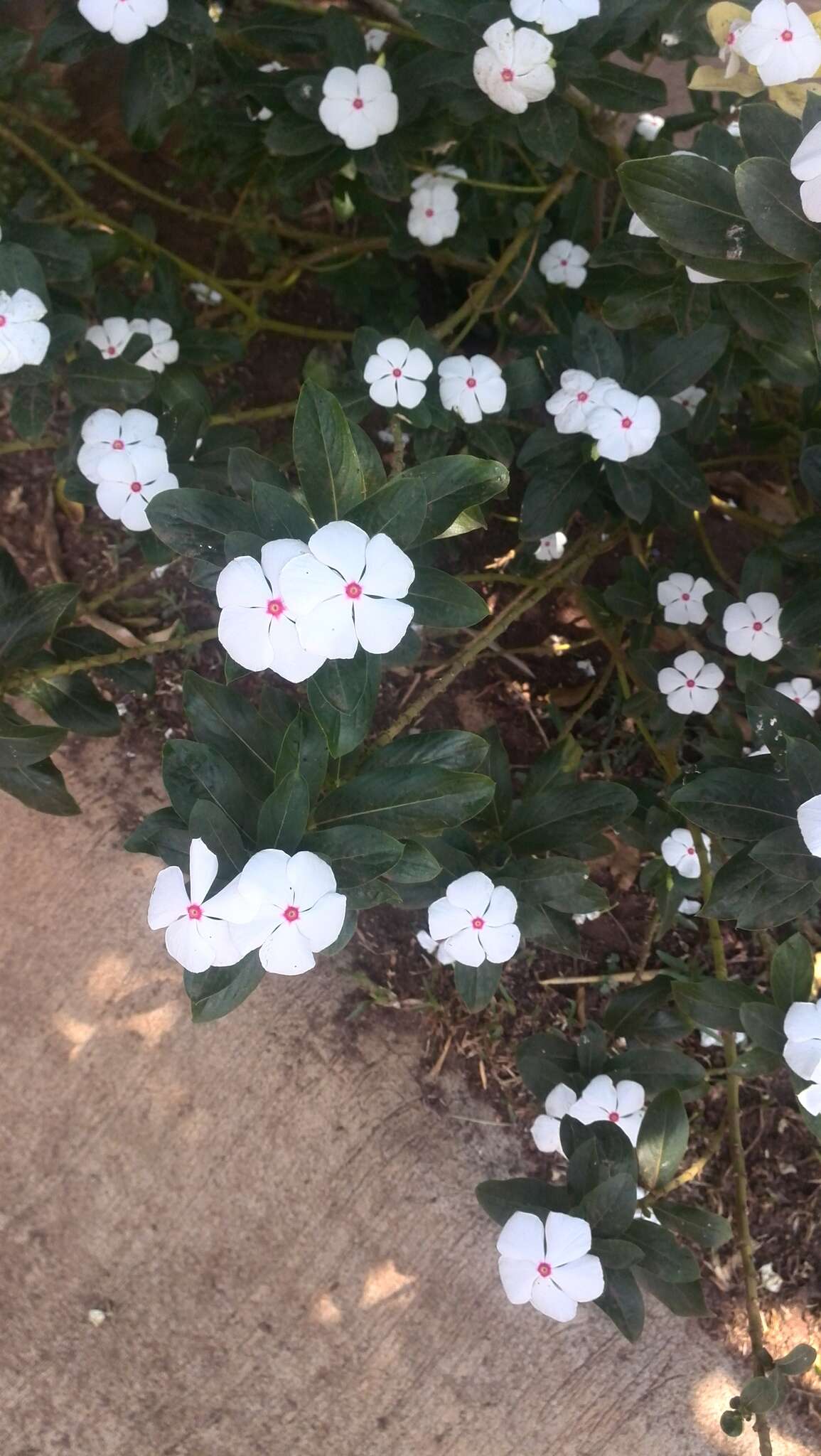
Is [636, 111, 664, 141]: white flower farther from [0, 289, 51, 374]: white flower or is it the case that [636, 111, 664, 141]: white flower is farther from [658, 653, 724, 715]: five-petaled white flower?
[0, 289, 51, 374]: white flower

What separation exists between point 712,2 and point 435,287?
3.42 ft

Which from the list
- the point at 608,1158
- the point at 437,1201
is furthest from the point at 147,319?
the point at 437,1201

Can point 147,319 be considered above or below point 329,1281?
above

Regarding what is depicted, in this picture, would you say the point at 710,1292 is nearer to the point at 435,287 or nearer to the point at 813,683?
the point at 813,683

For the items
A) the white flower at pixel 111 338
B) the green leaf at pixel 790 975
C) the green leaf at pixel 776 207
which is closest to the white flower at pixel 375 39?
the white flower at pixel 111 338

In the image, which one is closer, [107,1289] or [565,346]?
[565,346]

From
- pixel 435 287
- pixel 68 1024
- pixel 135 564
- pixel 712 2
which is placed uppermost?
pixel 712 2

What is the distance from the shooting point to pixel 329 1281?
2.14m

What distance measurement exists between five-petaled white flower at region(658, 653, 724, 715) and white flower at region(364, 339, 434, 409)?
0.69 meters

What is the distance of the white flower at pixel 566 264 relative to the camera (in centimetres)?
220

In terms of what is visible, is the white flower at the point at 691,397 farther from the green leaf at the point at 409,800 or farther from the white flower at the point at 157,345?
the green leaf at the point at 409,800

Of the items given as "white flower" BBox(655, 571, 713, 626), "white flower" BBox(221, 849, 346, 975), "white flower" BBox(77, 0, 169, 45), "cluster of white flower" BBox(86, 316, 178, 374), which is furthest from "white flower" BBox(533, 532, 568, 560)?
"white flower" BBox(221, 849, 346, 975)

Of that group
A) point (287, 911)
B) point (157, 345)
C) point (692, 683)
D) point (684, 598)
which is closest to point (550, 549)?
point (684, 598)

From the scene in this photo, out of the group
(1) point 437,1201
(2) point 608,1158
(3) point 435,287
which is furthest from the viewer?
(3) point 435,287
